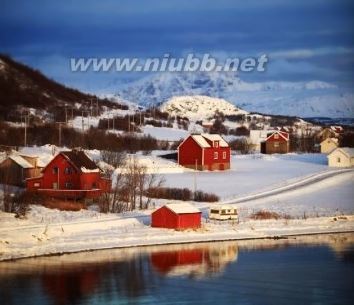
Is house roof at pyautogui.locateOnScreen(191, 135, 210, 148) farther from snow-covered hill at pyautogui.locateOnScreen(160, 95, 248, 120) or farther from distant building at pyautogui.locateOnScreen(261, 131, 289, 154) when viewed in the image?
snow-covered hill at pyautogui.locateOnScreen(160, 95, 248, 120)

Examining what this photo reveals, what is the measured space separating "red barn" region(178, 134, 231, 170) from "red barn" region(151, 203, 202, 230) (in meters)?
18.8

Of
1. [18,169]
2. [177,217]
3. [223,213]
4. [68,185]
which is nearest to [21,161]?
[18,169]

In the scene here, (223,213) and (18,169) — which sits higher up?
(18,169)

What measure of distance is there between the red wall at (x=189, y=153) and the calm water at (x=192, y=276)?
67.8 feet

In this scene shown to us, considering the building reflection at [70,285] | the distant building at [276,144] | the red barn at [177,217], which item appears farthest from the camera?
the distant building at [276,144]

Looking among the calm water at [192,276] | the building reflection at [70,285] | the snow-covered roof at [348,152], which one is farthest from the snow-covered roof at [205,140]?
the building reflection at [70,285]

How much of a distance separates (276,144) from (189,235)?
3583cm

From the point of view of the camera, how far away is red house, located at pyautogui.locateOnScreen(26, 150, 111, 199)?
3197 cm

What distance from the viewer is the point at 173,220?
1049 inches

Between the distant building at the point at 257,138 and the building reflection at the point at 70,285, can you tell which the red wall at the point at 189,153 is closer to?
the distant building at the point at 257,138

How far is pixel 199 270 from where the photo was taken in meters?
21.3

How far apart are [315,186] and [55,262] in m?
18.6

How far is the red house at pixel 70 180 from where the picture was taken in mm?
31969

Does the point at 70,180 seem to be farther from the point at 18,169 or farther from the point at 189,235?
the point at 189,235
